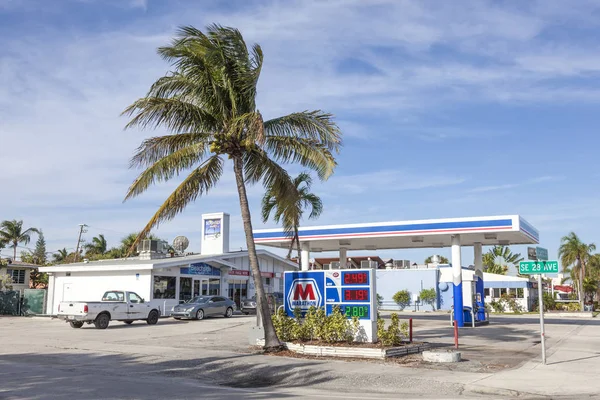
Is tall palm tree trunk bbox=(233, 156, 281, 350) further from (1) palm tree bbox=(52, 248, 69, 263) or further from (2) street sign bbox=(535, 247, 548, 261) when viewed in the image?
(1) palm tree bbox=(52, 248, 69, 263)

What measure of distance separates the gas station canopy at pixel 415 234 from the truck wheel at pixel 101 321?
922 cm

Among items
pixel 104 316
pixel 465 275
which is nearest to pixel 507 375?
pixel 104 316

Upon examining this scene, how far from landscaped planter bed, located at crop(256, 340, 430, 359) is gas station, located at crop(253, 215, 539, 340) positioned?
8.56 metres

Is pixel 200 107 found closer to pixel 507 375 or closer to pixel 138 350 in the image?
pixel 138 350

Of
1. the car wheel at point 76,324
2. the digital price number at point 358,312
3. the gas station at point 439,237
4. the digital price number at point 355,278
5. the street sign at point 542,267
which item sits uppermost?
the gas station at point 439,237

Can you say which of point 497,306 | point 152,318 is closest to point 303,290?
point 152,318

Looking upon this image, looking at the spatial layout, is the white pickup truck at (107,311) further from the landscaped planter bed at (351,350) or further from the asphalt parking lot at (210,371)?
the landscaped planter bed at (351,350)

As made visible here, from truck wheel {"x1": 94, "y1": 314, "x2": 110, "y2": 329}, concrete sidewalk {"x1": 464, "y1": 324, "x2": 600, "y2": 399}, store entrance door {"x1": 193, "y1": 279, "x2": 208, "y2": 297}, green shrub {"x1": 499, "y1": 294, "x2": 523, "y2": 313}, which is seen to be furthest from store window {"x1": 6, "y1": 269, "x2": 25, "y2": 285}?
concrete sidewalk {"x1": 464, "y1": 324, "x2": 600, "y2": 399}

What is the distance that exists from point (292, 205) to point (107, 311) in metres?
13.7

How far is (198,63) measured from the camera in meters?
16.5

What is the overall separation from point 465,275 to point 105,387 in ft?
139

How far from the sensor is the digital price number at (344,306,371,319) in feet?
56.0

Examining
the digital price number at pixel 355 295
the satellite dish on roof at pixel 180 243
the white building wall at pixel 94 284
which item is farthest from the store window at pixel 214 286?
the digital price number at pixel 355 295

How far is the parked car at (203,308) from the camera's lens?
32594 millimetres
